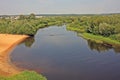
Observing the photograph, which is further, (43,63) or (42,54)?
(42,54)

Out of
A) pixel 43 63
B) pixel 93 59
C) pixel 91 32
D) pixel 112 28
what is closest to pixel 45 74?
pixel 43 63

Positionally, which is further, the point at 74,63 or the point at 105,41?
the point at 105,41

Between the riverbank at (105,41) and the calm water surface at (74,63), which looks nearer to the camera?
the calm water surface at (74,63)

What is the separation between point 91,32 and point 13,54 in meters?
35.2

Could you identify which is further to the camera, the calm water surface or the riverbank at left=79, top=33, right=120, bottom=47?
the riverbank at left=79, top=33, right=120, bottom=47

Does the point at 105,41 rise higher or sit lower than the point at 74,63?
lower

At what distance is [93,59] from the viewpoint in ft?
141

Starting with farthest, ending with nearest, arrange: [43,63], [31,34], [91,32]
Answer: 1. [31,34]
2. [91,32]
3. [43,63]

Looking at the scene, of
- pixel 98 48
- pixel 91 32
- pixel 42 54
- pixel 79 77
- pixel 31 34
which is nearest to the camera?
pixel 79 77

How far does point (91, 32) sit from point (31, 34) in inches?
803

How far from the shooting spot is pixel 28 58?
45375 millimetres

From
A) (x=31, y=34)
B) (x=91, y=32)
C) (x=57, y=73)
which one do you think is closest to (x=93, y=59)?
(x=57, y=73)

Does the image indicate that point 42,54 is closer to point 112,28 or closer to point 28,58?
point 28,58

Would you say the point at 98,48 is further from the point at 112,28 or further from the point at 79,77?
the point at 79,77
